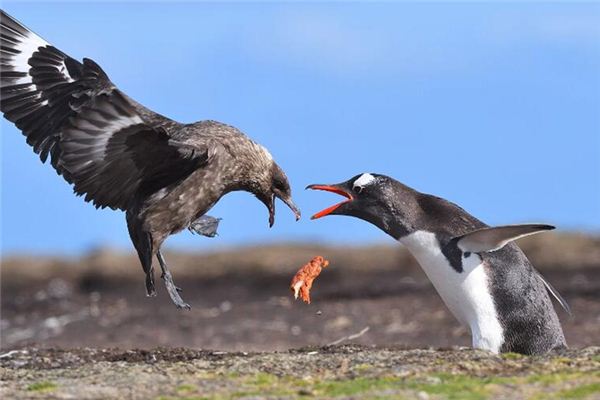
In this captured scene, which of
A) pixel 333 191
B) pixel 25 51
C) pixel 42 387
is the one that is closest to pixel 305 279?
pixel 333 191

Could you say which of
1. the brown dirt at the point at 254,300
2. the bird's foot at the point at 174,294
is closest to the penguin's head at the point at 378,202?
the bird's foot at the point at 174,294

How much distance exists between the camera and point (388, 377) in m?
7.29

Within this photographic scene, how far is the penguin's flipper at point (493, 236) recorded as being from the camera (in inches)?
331

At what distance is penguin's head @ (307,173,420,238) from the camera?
30.6ft

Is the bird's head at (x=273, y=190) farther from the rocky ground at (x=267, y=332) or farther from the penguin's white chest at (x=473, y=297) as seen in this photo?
the penguin's white chest at (x=473, y=297)

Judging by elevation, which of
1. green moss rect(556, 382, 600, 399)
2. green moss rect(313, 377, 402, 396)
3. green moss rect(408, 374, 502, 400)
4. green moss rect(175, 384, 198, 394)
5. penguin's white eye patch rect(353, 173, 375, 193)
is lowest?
green moss rect(556, 382, 600, 399)

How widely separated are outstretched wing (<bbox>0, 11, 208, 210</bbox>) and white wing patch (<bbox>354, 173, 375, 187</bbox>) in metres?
1.29

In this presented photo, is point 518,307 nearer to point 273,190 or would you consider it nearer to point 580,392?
point 580,392

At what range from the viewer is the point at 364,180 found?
31.3ft

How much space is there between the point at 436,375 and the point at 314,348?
217cm

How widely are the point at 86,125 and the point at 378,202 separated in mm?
2454

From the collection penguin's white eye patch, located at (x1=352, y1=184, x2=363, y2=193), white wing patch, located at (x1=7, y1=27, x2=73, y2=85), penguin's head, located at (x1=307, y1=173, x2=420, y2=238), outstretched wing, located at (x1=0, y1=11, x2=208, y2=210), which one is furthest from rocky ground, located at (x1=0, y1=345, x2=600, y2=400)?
white wing patch, located at (x1=7, y1=27, x2=73, y2=85)

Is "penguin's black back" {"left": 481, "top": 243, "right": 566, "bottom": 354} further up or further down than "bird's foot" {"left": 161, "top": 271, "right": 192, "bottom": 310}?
further down

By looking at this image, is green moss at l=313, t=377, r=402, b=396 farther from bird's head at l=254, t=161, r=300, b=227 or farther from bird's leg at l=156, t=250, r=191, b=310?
bird's head at l=254, t=161, r=300, b=227
